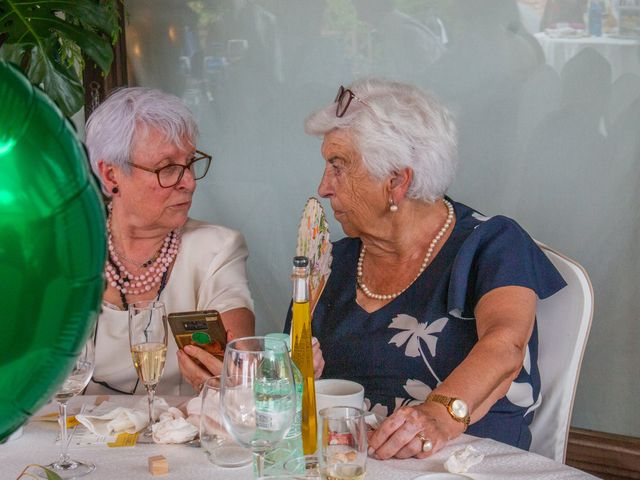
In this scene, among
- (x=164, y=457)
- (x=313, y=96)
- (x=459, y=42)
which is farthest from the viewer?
(x=313, y=96)

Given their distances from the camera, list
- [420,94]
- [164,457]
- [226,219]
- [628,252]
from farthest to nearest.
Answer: [226,219] → [628,252] → [420,94] → [164,457]

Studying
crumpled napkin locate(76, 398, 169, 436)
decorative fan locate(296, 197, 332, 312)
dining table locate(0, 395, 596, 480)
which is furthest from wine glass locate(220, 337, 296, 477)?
decorative fan locate(296, 197, 332, 312)

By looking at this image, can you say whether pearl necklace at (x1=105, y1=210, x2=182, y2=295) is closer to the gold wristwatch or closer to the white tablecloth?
the gold wristwatch

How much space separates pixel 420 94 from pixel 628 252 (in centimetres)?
86

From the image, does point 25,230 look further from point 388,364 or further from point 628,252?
point 628,252

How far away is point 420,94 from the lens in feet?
6.86

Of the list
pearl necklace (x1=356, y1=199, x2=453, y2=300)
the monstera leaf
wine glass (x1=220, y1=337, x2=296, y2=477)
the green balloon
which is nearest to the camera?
the green balloon

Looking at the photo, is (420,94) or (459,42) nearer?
(420,94)

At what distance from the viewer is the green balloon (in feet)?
1.38

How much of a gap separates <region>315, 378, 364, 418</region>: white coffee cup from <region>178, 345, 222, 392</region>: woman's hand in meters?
0.32

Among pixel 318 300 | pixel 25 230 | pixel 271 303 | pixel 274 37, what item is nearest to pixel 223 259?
pixel 318 300

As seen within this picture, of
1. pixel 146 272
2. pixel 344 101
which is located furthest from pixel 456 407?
pixel 146 272

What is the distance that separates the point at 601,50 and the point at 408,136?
79 centimetres

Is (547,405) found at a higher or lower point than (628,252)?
lower
